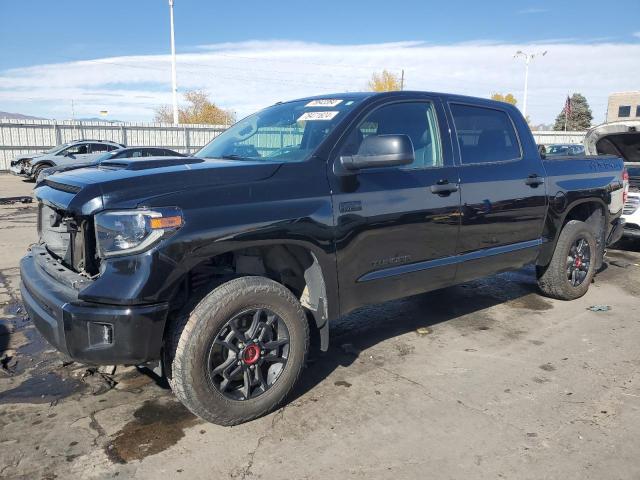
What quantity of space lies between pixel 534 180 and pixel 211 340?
332 centimetres

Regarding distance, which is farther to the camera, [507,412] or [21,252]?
[21,252]

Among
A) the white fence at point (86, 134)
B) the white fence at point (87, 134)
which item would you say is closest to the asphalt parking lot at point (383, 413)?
the white fence at point (87, 134)

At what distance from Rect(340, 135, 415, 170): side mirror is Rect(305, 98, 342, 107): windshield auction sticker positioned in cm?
67

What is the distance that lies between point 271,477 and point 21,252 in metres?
6.49

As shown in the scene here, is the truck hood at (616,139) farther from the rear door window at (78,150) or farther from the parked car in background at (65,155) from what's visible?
the rear door window at (78,150)

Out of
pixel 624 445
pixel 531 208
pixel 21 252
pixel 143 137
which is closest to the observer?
pixel 624 445

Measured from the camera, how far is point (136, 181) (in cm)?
284

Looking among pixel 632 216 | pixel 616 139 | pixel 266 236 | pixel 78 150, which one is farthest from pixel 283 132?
pixel 78 150

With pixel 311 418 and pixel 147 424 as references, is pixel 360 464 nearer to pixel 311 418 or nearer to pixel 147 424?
pixel 311 418

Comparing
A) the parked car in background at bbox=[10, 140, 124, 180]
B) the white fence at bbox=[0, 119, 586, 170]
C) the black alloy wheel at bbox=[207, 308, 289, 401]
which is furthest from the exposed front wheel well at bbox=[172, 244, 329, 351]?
the white fence at bbox=[0, 119, 586, 170]

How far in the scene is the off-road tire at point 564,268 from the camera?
5.40 metres

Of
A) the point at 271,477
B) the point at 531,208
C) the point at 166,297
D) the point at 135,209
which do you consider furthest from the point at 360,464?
the point at 531,208

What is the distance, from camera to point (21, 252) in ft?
25.1

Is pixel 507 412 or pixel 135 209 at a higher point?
pixel 135 209
